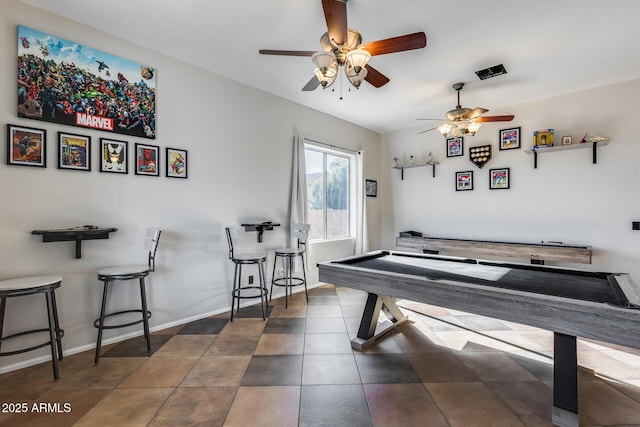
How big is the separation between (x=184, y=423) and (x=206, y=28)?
316 centimetres

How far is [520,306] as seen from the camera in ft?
5.69

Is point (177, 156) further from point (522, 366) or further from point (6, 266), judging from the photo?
point (522, 366)

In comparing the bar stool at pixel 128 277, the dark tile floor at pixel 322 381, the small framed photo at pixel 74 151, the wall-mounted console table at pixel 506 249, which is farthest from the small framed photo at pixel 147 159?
the wall-mounted console table at pixel 506 249

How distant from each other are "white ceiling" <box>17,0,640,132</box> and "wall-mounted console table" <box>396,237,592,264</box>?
7.27 feet

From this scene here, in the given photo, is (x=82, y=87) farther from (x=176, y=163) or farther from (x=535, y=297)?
(x=535, y=297)

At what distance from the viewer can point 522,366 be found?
2.39m

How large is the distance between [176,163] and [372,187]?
388 cm

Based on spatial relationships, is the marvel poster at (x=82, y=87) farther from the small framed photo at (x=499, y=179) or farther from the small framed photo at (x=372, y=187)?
the small framed photo at (x=499, y=179)

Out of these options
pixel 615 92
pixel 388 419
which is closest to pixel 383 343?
pixel 388 419

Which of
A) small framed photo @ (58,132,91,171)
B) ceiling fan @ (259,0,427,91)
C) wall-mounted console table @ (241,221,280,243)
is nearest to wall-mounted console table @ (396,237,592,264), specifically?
wall-mounted console table @ (241,221,280,243)

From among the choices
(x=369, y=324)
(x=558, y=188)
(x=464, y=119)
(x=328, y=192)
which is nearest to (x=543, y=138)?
(x=558, y=188)

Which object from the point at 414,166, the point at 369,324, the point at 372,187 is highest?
the point at 414,166

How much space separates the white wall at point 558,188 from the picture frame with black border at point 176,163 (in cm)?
423

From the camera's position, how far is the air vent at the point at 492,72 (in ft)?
11.2
